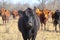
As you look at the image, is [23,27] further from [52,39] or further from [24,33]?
[52,39]

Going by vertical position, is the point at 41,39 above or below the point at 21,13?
below

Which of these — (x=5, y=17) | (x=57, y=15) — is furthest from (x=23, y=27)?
(x=5, y=17)

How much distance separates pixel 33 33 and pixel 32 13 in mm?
942

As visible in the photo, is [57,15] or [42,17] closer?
[57,15]

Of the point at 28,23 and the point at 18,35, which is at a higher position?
the point at 28,23

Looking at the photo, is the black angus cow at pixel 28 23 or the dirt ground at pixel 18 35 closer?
the black angus cow at pixel 28 23

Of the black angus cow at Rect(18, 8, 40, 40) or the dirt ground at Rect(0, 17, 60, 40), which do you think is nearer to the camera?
the black angus cow at Rect(18, 8, 40, 40)

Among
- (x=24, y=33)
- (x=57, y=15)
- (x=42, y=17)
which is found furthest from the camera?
(x=42, y=17)

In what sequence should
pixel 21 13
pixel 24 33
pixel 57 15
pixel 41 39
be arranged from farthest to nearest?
1. pixel 57 15
2. pixel 41 39
3. pixel 24 33
4. pixel 21 13

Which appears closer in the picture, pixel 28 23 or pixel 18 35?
pixel 28 23

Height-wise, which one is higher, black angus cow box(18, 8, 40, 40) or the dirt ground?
black angus cow box(18, 8, 40, 40)

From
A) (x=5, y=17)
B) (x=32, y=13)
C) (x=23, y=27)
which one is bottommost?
(x=5, y=17)

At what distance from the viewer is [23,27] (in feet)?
28.1

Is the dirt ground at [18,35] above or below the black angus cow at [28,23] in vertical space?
below
